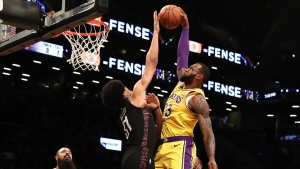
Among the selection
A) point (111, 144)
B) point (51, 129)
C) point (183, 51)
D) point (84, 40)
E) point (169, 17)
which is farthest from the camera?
point (111, 144)

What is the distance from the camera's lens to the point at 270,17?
35.9 metres

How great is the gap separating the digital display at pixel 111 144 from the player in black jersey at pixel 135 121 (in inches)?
655

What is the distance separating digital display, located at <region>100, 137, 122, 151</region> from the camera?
22269 mm

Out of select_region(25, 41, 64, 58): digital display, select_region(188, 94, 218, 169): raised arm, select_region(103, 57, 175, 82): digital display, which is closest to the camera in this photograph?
select_region(188, 94, 218, 169): raised arm

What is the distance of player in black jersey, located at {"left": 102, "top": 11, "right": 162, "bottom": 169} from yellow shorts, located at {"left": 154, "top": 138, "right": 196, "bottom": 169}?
0.32 m

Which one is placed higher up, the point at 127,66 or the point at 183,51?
the point at 127,66

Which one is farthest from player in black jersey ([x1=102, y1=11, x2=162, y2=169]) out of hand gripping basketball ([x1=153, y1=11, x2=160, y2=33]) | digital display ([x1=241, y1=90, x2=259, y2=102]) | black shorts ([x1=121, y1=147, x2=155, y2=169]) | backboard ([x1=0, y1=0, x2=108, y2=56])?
digital display ([x1=241, y1=90, x2=259, y2=102])

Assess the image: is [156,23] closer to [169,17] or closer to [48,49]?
[169,17]

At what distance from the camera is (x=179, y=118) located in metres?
5.89

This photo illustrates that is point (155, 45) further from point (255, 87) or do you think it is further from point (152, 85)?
point (255, 87)

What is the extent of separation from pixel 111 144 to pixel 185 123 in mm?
16781

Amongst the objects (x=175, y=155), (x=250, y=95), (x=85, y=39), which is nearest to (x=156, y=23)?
(x=175, y=155)

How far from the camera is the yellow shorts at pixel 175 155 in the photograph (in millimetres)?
5773

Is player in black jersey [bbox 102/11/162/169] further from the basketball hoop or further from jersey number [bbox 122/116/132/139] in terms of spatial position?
the basketball hoop
